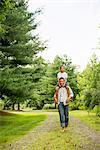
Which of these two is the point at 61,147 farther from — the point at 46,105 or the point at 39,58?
the point at 46,105

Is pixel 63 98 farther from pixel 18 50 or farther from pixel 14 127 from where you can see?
pixel 18 50

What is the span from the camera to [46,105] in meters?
72.1

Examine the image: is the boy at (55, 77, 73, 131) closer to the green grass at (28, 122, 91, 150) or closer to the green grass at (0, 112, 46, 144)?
the green grass at (0, 112, 46, 144)

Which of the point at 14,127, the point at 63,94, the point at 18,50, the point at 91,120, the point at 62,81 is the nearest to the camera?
the point at 62,81

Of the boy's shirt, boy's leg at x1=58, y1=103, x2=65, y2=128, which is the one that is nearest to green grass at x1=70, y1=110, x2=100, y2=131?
boy's leg at x1=58, y1=103, x2=65, y2=128

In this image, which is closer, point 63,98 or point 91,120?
point 63,98

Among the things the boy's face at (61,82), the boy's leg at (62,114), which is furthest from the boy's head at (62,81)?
the boy's leg at (62,114)

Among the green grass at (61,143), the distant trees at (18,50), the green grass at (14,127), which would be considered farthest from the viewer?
the distant trees at (18,50)

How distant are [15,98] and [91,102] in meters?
7.46

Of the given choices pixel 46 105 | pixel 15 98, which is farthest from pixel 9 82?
pixel 46 105

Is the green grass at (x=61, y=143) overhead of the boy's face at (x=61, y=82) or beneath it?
beneath

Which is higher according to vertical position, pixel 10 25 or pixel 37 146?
pixel 10 25

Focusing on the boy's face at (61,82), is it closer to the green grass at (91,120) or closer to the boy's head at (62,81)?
the boy's head at (62,81)

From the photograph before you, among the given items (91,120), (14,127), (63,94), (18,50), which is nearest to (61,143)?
(63,94)
